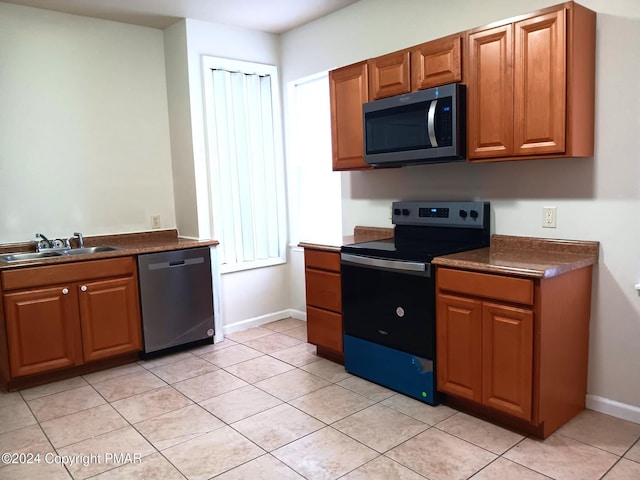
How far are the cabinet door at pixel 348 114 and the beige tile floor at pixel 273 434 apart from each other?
56.7 inches

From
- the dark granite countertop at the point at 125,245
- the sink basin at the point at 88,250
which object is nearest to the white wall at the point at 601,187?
the dark granite countertop at the point at 125,245

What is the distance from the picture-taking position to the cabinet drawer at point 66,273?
3.08 metres

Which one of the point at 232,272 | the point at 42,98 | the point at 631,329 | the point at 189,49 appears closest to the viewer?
the point at 631,329

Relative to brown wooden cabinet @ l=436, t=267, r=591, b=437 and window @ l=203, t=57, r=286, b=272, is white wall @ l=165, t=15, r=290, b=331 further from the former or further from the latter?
brown wooden cabinet @ l=436, t=267, r=591, b=437

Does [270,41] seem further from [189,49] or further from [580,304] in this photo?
[580,304]

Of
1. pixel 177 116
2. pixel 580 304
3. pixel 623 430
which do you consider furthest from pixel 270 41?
pixel 623 430

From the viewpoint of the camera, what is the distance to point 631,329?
8.12 feet

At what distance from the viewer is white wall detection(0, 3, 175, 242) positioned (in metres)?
3.52

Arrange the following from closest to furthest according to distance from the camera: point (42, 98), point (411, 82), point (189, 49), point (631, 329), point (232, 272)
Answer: point (631, 329), point (411, 82), point (42, 98), point (189, 49), point (232, 272)

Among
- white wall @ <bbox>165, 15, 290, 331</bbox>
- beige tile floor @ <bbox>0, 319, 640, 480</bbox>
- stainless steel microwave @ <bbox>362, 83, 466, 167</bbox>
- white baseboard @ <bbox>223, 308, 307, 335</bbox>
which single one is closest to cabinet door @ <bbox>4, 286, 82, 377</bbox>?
beige tile floor @ <bbox>0, 319, 640, 480</bbox>

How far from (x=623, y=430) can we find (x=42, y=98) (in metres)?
4.17

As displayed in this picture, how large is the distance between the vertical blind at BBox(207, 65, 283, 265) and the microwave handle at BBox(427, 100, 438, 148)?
197 cm

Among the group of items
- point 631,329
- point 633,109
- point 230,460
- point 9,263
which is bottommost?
point 230,460

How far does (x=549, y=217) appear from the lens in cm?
270
